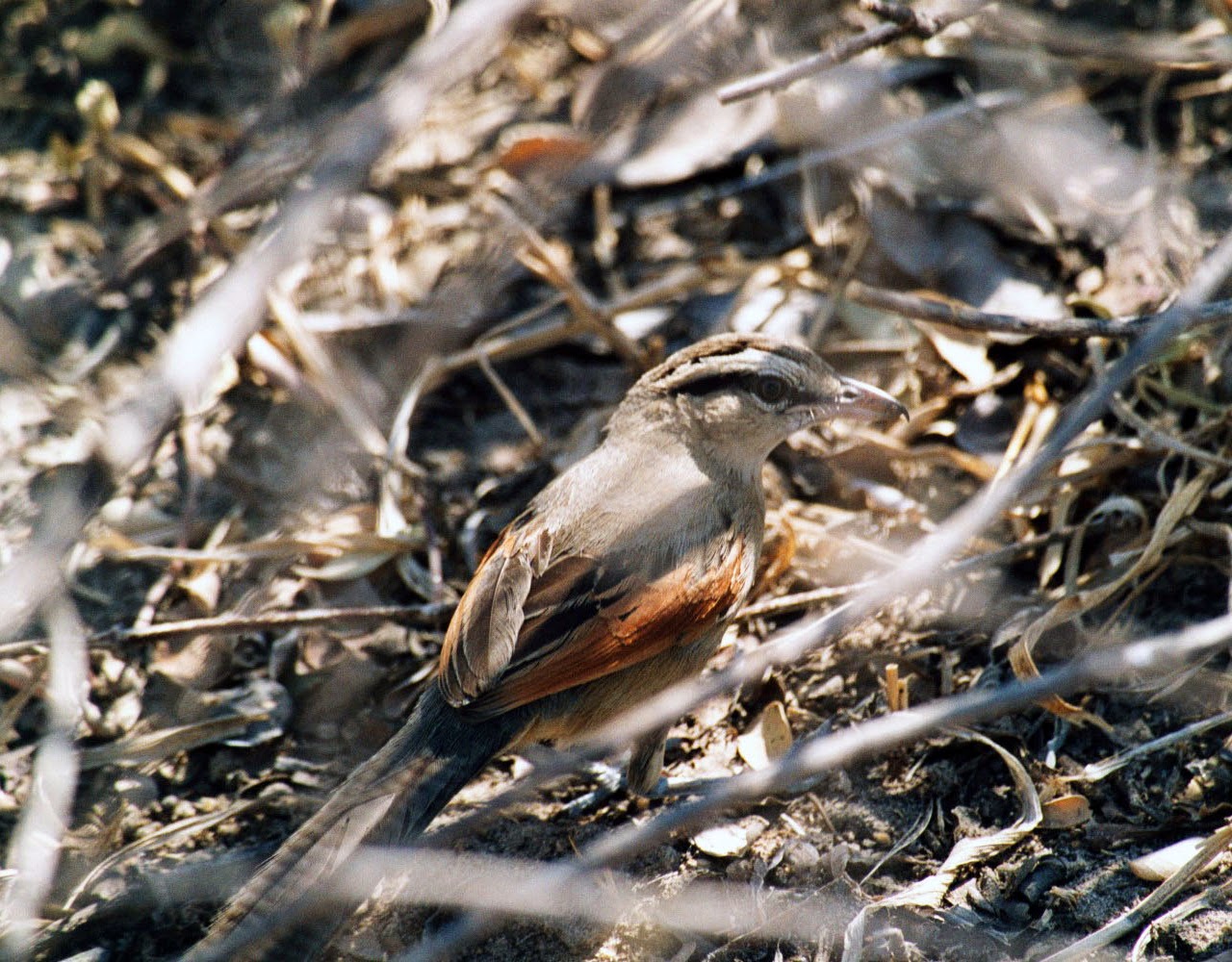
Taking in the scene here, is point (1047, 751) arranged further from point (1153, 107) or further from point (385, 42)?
point (385, 42)

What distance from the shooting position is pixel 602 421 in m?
5.63

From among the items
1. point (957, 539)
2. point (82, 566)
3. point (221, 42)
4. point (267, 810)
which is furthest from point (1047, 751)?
point (221, 42)

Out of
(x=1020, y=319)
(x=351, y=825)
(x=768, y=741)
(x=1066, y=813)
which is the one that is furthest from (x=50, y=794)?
(x=1020, y=319)

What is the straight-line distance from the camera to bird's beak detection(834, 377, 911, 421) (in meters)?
4.91

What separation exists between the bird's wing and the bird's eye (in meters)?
0.71

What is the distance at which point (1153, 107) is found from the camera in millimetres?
6090

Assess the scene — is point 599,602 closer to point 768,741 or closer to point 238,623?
point 768,741

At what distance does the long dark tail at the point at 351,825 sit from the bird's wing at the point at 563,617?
0.45 feet

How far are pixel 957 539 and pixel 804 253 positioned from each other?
3196 millimetres

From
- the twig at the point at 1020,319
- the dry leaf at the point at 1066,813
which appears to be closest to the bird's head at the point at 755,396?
the twig at the point at 1020,319

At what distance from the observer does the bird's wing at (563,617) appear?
409 cm

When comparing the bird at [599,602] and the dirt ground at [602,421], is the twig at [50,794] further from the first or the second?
the bird at [599,602]

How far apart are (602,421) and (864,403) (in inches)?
50.7

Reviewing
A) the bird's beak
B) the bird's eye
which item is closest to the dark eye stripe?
the bird's eye
